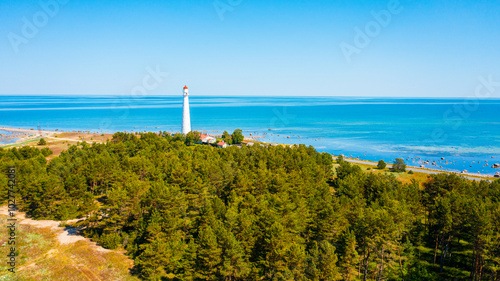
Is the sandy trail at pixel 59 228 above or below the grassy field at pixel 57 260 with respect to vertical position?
above

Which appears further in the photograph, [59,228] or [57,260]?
[59,228]

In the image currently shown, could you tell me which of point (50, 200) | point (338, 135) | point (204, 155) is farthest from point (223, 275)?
point (338, 135)

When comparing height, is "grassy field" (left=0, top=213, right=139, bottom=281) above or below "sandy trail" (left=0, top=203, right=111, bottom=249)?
below

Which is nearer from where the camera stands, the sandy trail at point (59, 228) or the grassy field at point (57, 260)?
the grassy field at point (57, 260)

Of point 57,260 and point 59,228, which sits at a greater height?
point 59,228

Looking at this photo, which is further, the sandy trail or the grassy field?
the sandy trail

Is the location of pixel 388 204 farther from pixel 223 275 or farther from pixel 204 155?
pixel 204 155

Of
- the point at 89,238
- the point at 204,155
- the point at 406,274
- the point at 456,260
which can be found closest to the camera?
the point at 406,274

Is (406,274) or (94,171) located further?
(94,171)
